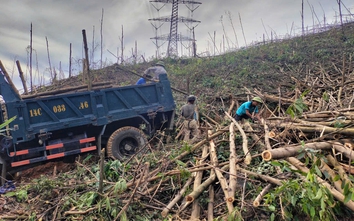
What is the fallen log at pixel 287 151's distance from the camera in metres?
2.81

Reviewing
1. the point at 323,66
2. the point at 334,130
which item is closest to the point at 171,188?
the point at 334,130

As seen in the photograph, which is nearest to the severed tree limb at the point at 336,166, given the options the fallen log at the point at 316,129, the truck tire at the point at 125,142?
the fallen log at the point at 316,129

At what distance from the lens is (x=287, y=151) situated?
2.98 m

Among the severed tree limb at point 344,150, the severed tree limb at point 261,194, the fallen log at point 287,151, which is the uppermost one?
the fallen log at point 287,151

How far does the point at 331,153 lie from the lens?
3.50 meters

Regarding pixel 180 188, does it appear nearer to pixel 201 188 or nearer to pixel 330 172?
pixel 201 188

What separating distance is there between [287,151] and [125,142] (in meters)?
5.01

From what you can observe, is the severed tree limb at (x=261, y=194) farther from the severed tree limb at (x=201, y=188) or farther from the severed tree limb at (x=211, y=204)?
the severed tree limb at (x=201, y=188)

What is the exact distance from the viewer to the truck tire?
23.1 feet

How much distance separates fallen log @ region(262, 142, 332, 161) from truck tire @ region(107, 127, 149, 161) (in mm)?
4479

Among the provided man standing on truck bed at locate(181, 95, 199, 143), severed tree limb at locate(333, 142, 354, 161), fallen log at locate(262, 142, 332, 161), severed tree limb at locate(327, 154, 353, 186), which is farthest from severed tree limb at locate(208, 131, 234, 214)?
man standing on truck bed at locate(181, 95, 199, 143)

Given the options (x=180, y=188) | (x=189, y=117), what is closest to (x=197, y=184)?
(x=180, y=188)

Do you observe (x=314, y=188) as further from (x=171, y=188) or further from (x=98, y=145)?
(x=98, y=145)

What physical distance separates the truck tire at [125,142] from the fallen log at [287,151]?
448 cm
